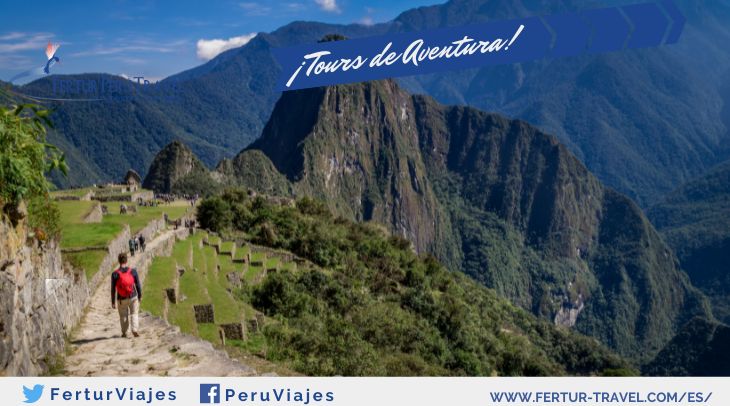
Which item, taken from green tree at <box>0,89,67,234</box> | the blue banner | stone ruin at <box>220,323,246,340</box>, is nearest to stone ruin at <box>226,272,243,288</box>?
stone ruin at <box>220,323,246,340</box>

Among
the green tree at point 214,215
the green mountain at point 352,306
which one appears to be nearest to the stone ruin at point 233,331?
the green mountain at point 352,306

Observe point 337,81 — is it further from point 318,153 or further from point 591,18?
point 318,153

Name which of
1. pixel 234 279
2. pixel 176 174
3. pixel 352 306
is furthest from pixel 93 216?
pixel 176 174

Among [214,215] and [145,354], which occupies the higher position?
[214,215]

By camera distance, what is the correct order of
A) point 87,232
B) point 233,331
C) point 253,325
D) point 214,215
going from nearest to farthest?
point 233,331 → point 253,325 → point 87,232 → point 214,215
